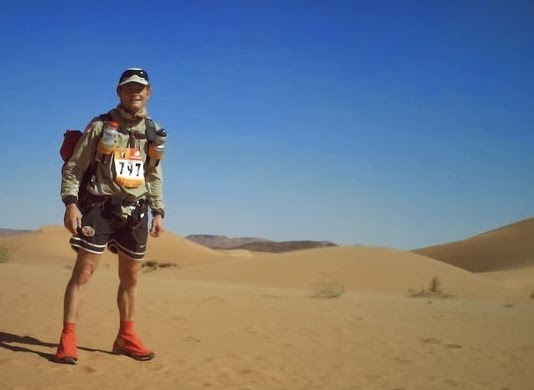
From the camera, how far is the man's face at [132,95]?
14.5 ft

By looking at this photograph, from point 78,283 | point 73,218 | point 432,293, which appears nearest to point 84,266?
point 78,283

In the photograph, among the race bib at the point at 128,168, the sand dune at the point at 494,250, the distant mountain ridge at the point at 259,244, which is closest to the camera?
the race bib at the point at 128,168

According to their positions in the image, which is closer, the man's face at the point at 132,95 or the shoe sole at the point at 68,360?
the shoe sole at the point at 68,360

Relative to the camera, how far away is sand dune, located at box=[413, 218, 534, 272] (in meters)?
53.1

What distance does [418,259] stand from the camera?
25234 mm

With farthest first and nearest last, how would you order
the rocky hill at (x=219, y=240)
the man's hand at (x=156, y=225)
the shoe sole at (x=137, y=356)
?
the rocky hill at (x=219, y=240) < the man's hand at (x=156, y=225) < the shoe sole at (x=137, y=356)

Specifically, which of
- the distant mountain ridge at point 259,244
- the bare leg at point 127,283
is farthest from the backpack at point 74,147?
the distant mountain ridge at point 259,244

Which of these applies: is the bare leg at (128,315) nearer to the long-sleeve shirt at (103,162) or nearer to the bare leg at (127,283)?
the bare leg at (127,283)

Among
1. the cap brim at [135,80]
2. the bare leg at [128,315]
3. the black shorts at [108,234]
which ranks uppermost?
the cap brim at [135,80]

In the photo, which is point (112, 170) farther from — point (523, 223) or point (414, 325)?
point (523, 223)

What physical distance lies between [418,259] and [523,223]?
5112 cm

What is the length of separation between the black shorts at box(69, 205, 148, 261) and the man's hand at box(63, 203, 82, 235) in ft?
0.16

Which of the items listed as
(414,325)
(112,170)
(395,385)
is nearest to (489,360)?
(395,385)

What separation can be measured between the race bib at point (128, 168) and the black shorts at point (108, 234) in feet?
0.87
